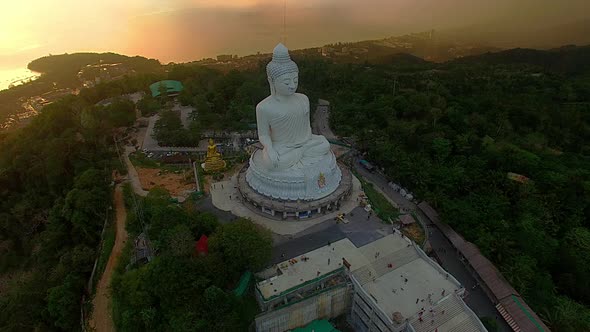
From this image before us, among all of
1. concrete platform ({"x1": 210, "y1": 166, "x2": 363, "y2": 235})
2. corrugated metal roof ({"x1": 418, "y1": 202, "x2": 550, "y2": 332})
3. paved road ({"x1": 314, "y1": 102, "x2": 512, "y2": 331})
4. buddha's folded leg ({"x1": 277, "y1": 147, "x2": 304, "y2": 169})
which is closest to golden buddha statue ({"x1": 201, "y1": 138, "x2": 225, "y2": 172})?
concrete platform ({"x1": 210, "y1": 166, "x2": 363, "y2": 235})

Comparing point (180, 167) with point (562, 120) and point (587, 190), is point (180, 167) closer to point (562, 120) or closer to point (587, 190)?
point (587, 190)

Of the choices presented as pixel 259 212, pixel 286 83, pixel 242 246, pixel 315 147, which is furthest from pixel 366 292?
pixel 286 83

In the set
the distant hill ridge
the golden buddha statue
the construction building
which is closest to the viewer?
the construction building

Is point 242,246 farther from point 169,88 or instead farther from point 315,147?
point 169,88

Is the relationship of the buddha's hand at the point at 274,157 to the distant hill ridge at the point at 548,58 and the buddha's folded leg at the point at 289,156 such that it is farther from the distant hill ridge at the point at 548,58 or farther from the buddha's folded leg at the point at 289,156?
the distant hill ridge at the point at 548,58

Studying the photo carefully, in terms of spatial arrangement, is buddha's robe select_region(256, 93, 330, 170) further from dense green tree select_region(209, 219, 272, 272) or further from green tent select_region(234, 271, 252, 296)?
green tent select_region(234, 271, 252, 296)

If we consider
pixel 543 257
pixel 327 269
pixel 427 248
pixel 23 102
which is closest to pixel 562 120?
pixel 543 257
